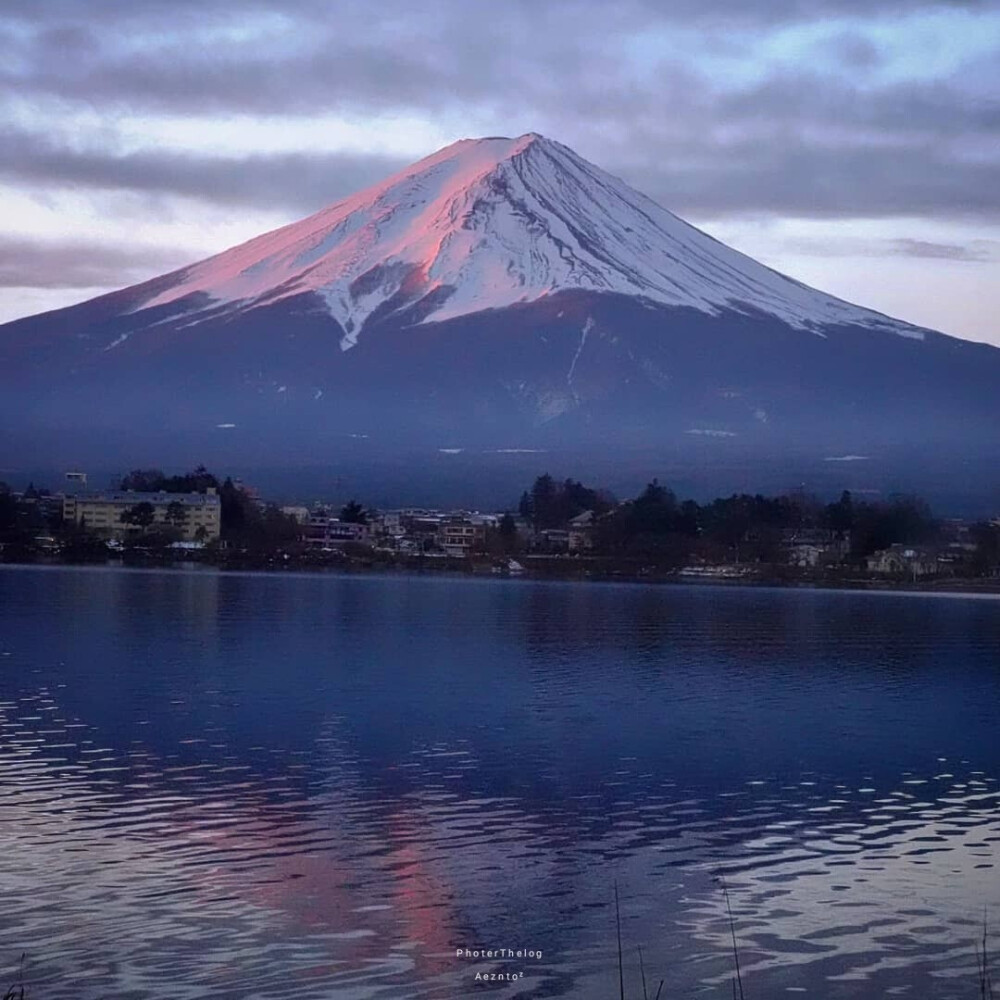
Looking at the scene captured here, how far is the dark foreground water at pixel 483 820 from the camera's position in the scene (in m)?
7.42

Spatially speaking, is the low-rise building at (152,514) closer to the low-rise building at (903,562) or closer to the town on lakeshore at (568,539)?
the town on lakeshore at (568,539)

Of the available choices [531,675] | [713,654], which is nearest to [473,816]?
[531,675]

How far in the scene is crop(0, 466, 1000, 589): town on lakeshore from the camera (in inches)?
1946

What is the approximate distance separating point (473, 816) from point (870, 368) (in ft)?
330

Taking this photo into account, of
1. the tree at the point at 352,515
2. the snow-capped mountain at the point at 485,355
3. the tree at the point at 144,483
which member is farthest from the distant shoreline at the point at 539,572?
the snow-capped mountain at the point at 485,355

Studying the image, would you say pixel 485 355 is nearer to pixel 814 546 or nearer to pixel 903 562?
pixel 814 546

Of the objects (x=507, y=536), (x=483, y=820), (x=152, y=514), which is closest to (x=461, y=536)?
(x=507, y=536)

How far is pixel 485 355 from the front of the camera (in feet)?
333

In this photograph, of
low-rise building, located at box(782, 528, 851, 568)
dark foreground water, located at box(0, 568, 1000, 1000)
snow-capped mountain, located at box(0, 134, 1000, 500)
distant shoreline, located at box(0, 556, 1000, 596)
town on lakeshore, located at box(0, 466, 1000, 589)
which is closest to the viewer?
dark foreground water, located at box(0, 568, 1000, 1000)

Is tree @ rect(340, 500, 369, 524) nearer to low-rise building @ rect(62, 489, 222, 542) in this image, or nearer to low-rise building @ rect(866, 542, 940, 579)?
low-rise building @ rect(62, 489, 222, 542)


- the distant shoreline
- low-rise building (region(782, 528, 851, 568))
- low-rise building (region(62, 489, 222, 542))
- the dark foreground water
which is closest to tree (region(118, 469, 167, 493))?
low-rise building (region(62, 489, 222, 542))

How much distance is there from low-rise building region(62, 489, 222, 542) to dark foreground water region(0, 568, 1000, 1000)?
32.2 m

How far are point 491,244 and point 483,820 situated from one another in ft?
299

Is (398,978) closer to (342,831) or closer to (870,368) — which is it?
(342,831)
